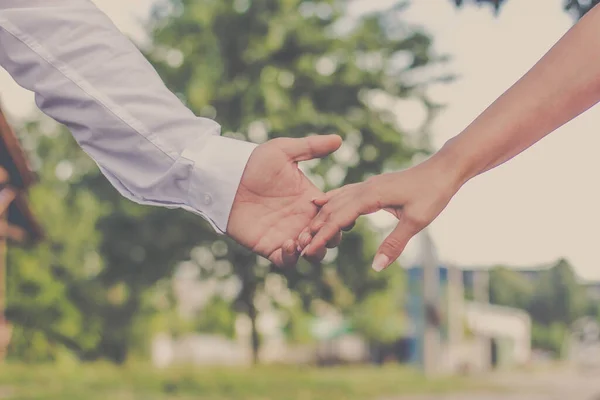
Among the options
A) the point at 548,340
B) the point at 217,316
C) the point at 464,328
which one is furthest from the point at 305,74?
the point at 548,340

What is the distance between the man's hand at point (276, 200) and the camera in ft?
6.82

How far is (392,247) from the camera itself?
1898 mm

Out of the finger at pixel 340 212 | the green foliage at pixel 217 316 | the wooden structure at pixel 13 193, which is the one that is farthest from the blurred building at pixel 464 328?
the finger at pixel 340 212

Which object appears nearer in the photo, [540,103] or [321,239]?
[540,103]

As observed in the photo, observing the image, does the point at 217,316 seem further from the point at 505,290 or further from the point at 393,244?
the point at 393,244

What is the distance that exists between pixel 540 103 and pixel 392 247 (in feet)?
1.29

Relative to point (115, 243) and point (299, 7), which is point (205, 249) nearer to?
point (115, 243)

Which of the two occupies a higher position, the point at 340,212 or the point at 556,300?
the point at 556,300

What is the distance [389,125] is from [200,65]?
3819mm

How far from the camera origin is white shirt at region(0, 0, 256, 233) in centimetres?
200

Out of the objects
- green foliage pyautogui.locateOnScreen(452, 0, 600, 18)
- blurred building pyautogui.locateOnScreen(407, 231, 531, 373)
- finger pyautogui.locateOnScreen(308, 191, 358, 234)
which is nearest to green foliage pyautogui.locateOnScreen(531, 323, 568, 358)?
blurred building pyautogui.locateOnScreen(407, 231, 531, 373)

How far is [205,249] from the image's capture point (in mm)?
20797

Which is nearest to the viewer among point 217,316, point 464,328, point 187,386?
point 187,386

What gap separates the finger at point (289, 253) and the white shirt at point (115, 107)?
0.46ft
